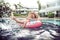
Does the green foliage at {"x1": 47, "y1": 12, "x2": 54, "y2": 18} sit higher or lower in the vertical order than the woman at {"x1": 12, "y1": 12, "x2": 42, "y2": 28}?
higher

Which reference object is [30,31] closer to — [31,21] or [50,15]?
[31,21]

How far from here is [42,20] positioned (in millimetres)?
1005

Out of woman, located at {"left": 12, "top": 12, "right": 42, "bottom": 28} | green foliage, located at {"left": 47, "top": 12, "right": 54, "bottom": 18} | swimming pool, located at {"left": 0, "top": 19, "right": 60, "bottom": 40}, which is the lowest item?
swimming pool, located at {"left": 0, "top": 19, "right": 60, "bottom": 40}

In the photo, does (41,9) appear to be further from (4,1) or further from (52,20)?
(4,1)

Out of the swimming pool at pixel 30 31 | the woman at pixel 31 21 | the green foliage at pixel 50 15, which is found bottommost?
the swimming pool at pixel 30 31

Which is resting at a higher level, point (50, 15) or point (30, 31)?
point (50, 15)

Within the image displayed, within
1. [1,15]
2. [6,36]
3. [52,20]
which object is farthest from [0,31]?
[52,20]

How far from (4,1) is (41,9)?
48 centimetres

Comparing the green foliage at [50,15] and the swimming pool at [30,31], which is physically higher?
the green foliage at [50,15]

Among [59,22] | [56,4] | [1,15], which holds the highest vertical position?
[56,4]

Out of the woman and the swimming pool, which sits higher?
the woman

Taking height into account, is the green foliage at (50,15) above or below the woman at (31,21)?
above

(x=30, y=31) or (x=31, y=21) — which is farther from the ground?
(x=31, y=21)

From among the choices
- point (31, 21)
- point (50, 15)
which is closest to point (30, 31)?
point (31, 21)
